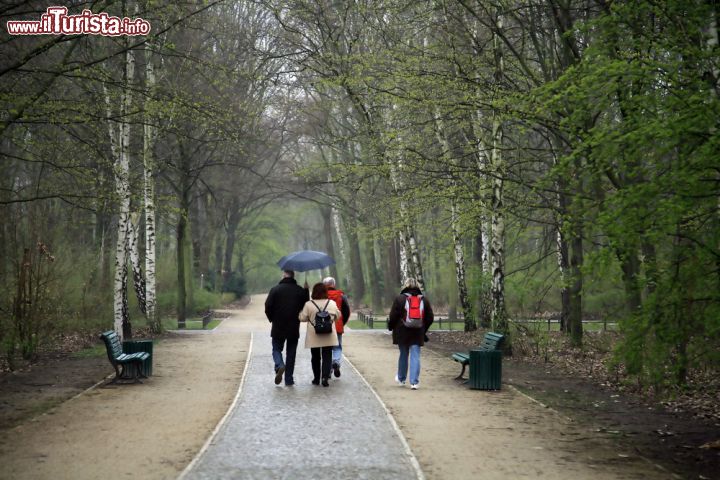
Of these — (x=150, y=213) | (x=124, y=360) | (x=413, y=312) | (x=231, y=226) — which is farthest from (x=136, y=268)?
(x=231, y=226)

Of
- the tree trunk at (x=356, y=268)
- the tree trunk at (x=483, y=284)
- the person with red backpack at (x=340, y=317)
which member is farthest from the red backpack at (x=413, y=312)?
the tree trunk at (x=356, y=268)

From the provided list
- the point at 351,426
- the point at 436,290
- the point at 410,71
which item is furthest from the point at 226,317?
the point at 351,426

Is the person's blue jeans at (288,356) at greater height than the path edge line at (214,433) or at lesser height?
greater

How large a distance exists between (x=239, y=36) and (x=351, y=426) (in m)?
26.4

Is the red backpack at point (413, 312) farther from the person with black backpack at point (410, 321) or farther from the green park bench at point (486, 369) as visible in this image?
the green park bench at point (486, 369)

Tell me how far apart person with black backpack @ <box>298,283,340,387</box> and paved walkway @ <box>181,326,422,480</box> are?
16.7 inches

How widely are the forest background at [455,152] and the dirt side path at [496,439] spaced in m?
1.14

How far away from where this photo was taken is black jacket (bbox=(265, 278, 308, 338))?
1448cm

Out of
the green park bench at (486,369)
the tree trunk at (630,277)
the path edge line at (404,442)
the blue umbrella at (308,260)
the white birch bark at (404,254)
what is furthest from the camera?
the blue umbrella at (308,260)

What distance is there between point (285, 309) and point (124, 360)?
2.96 metres

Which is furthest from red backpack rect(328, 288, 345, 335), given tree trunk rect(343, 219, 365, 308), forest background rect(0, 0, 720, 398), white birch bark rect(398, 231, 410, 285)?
tree trunk rect(343, 219, 365, 308)

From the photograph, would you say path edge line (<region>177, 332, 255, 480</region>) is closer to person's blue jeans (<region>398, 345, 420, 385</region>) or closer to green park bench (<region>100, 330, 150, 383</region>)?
green park bench (<region>100, 330, 150, 383</region>)

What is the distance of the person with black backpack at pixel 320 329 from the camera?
568 inches

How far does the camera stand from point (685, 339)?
8844 millimetres
